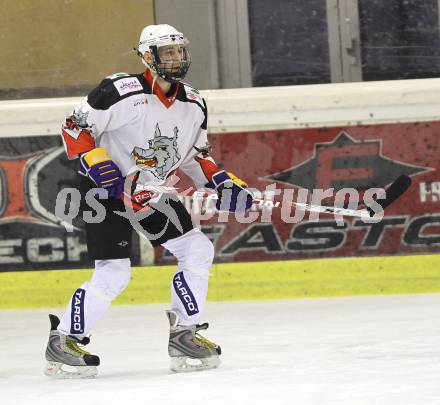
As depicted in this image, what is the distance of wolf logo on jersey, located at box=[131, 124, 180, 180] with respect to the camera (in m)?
4.57

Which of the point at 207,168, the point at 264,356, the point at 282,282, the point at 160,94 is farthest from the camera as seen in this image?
the point at 282,282

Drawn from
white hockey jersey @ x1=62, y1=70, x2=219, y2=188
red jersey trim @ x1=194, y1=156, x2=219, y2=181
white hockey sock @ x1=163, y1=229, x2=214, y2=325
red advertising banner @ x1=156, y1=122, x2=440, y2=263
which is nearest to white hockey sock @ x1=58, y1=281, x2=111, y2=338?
white hockey sock @ x1=163, y1=229, x2=214, y2=325

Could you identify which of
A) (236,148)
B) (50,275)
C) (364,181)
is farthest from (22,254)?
(364,181)

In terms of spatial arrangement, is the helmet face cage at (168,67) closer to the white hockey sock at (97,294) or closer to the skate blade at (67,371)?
the white hockey sock at (97,294)

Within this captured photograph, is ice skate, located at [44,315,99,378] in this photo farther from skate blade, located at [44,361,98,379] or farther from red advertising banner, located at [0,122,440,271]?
red advertising banner, located at [0,122,440,271]

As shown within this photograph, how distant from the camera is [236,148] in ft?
22.2

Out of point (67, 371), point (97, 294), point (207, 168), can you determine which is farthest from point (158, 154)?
point (67, 371)

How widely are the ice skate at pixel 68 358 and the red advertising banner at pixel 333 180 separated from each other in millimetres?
2229

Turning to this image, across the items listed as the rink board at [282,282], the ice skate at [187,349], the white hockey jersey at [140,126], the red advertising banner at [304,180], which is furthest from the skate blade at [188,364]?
the red advertising banner at [304,180]

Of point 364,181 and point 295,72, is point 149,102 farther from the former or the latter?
point 295,72

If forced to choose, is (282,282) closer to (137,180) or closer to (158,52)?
(137,180)

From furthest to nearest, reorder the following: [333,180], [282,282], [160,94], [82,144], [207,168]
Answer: [333,180], [282,282], [207,168], [160,94], [82,144]

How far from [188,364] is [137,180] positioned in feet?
2.12

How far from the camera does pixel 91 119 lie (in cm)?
446
